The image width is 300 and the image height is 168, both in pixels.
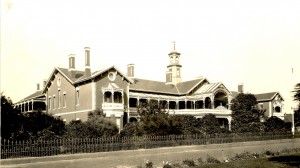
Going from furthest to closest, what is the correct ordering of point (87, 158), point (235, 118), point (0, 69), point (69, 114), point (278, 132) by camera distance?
point (235, 118), point (69, 114), point (278, 132), point (87, 158), point (0, 69)

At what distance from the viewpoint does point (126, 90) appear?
138 ft

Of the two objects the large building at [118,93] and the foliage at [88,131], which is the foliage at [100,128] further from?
the large building at [118,93]

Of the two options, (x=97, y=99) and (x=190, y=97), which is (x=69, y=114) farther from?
(x=190, y=97)

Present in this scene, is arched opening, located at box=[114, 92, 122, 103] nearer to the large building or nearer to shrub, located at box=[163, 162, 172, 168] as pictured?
the large building

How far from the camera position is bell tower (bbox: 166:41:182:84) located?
53.5m

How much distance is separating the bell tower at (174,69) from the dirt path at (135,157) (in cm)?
2740

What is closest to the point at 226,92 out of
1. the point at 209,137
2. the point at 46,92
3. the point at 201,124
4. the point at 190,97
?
the point at 190,97

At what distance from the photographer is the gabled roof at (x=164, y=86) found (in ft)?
155

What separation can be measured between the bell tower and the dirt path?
89.9 ft

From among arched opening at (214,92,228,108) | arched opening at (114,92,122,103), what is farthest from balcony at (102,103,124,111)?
arched opening at (214,92,228,108)

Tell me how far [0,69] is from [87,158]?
8774 millimetres

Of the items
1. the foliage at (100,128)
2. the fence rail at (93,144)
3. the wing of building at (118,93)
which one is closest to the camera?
the fence rail at (93,144)

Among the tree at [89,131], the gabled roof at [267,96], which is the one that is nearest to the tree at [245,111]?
the gabled roof at [267,96]

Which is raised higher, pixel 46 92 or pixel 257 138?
pixel 46 92
